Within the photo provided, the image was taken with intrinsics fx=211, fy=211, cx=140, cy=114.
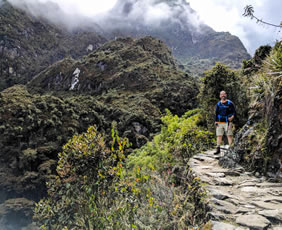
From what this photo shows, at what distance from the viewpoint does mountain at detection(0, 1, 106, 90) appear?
339 feet

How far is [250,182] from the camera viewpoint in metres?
3.79

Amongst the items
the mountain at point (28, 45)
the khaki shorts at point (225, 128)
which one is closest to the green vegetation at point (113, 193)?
the khaki shorts at point (225, 128)

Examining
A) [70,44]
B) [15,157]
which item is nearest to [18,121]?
[15,157]

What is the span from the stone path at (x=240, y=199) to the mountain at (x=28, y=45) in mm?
102576

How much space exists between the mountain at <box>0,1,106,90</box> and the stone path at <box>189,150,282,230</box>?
337ft

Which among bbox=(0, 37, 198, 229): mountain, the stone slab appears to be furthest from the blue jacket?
bbox=(0, 37, 198, 229): mountain

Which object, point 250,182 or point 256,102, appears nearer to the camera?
point 250,182

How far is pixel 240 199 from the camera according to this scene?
3.26 meters

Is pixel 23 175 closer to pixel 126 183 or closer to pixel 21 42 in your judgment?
pixel 126 183

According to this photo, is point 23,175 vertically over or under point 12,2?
under

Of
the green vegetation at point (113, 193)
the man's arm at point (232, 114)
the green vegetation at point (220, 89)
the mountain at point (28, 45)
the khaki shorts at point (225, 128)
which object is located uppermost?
the mountain at point (28, 45)

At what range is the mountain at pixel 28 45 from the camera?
339 ft

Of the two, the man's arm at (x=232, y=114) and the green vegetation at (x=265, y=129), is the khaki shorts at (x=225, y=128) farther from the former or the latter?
the green vegetation at (x=265, y=129)

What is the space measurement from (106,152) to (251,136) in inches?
119
